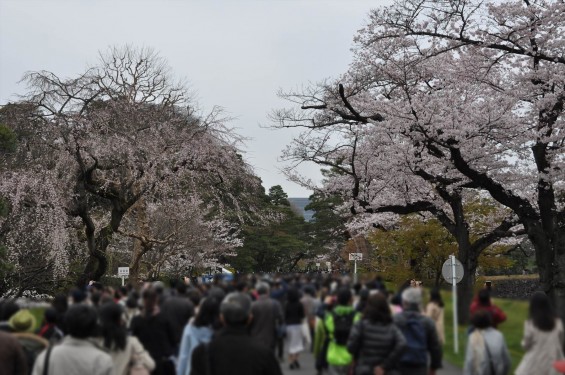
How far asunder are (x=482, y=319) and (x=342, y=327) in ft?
4.52

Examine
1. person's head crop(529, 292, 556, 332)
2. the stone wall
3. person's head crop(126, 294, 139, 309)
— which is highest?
the stone wall

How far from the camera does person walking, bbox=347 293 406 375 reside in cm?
680

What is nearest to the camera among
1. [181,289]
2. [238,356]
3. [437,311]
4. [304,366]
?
[238,356]

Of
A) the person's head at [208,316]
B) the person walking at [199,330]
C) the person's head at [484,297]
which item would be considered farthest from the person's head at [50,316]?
the person's head at [484,297]

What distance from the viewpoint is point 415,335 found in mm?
7188

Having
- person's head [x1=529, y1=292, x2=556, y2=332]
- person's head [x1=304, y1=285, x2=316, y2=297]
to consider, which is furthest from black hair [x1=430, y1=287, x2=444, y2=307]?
person's head [x1=304, y1=285, x2=316, y2=297]

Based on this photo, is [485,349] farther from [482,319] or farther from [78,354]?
[78,354]

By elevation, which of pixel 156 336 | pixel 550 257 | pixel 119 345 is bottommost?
pixel 119 345

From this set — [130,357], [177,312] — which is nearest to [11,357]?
[130,357]

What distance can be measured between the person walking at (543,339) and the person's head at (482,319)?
0.38 meters

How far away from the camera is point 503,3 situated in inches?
814

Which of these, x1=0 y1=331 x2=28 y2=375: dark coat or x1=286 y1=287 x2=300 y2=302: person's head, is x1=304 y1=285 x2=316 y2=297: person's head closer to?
x1=286 y1=287 x2=300 y2=302: person's head

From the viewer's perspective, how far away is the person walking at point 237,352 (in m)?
5.23

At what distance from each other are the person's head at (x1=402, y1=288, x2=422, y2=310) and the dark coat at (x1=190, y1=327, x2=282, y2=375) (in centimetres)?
221
